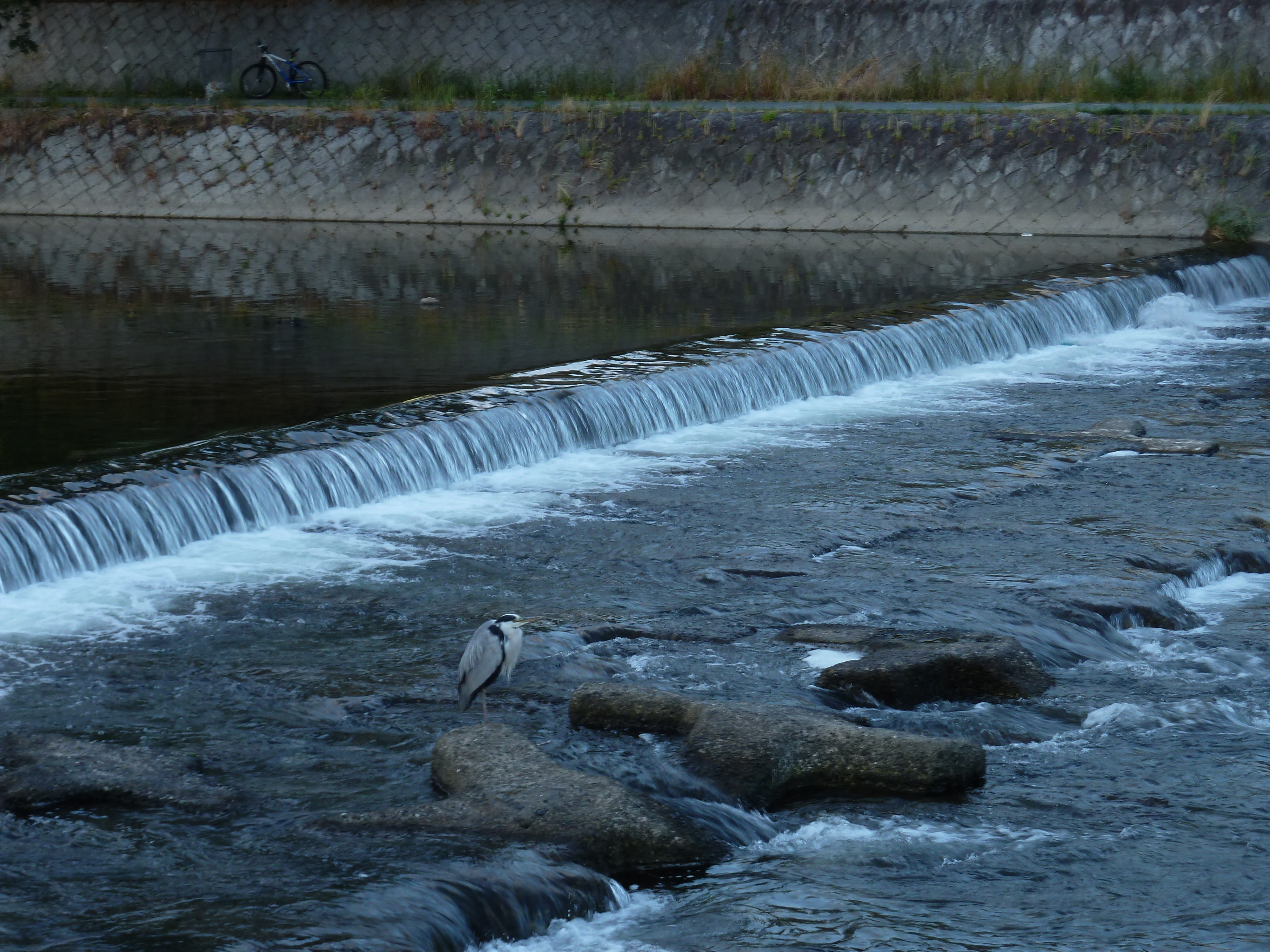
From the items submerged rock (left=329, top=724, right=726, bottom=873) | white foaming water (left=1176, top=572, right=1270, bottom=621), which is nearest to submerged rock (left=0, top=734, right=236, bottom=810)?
submerged rock (left=329, top=724, right=726, bottom=873)

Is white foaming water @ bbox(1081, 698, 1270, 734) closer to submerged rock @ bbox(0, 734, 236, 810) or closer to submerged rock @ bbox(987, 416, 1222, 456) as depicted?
submerged rock @ bbox(0, 734, 236, 810)

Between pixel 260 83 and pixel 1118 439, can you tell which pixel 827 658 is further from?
pixel 260 83

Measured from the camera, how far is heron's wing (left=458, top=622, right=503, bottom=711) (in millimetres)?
7254

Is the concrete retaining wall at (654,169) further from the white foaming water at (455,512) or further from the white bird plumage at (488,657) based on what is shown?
the white bird plumage at (488,657)

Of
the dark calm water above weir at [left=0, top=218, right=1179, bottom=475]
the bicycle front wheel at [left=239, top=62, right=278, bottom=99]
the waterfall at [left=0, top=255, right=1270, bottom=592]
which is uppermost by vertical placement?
the bicycle front wheel at [left=239, top=62, right=278, bottom=99]

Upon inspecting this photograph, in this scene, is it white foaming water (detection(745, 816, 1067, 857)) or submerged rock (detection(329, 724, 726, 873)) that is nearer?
submerged rock (detection(329, 724, 726, 873))

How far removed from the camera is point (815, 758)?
696 cm

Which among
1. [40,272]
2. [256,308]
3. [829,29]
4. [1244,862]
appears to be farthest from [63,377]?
[829,29]

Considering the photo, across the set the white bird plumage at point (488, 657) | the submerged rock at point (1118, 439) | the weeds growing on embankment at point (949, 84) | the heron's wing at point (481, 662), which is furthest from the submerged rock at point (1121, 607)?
the weeds growing on embankment at point (949, 84)

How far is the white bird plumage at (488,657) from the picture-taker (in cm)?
726

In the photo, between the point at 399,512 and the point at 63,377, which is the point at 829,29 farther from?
the point at 399,512

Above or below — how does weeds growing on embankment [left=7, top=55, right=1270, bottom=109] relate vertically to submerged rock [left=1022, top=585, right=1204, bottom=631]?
above

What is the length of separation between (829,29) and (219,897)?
1104 inches

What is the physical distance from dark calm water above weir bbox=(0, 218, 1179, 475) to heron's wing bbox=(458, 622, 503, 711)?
17.0ft
